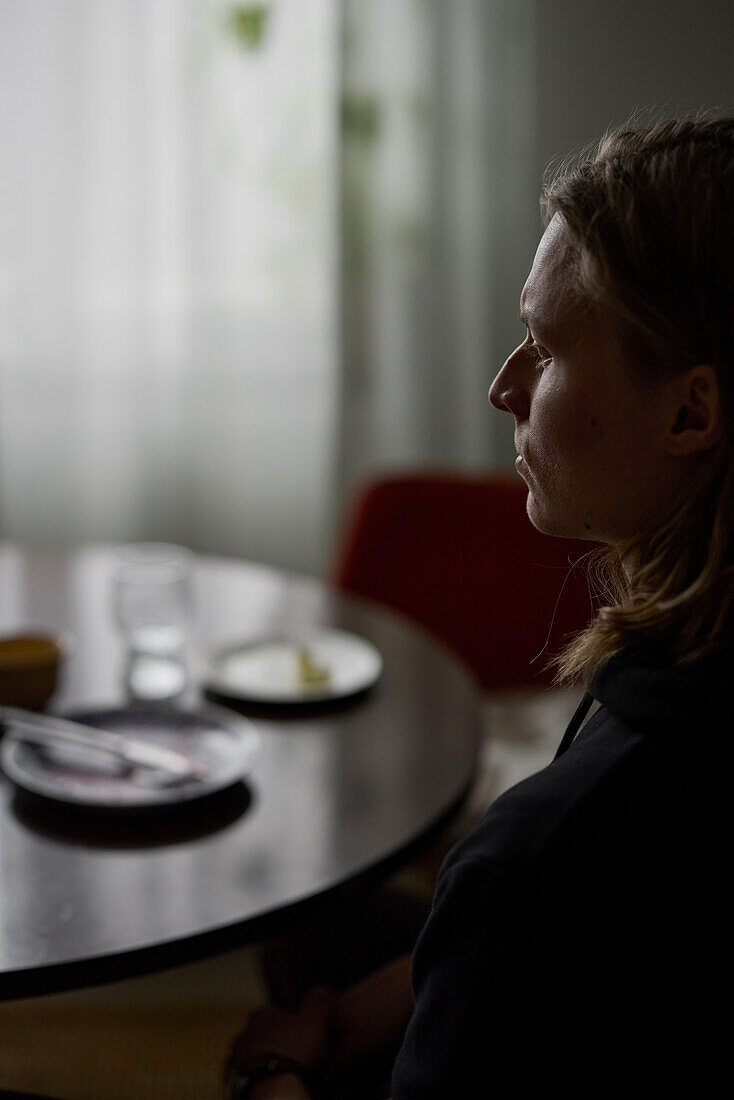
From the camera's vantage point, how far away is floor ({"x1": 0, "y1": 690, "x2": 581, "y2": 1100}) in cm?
125

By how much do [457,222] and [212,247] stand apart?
60 cm

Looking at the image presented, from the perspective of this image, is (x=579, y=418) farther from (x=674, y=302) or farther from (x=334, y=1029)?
(x=334, y=1029)

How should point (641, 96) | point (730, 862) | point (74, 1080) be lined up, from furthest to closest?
point (641, 96), point (74, 1080), point (730, 862)

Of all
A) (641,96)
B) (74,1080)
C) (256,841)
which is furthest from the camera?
(641,96)

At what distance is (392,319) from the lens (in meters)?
3.01

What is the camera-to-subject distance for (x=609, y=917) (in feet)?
1.97

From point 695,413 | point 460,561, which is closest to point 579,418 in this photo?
point 695,413

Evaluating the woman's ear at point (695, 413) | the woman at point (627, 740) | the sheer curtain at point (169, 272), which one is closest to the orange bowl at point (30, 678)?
the woman at point (627, 740)

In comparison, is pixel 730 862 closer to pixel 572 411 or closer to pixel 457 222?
pixel 572 411

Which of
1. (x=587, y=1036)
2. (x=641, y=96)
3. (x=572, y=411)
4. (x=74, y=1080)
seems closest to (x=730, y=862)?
(x=587, y=1036)

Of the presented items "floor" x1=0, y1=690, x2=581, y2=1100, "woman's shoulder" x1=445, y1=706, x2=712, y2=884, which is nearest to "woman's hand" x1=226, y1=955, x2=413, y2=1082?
"floor" x1=0, y1=690, x2=581, y2=1100

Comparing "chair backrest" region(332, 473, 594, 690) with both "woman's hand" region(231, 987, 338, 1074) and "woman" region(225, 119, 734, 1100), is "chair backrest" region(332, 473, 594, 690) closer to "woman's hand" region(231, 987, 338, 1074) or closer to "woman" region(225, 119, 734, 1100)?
"woman's hand" region(231, 987, 338, 1074)

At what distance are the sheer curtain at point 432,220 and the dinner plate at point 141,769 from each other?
1901mm

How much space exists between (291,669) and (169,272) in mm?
1874
